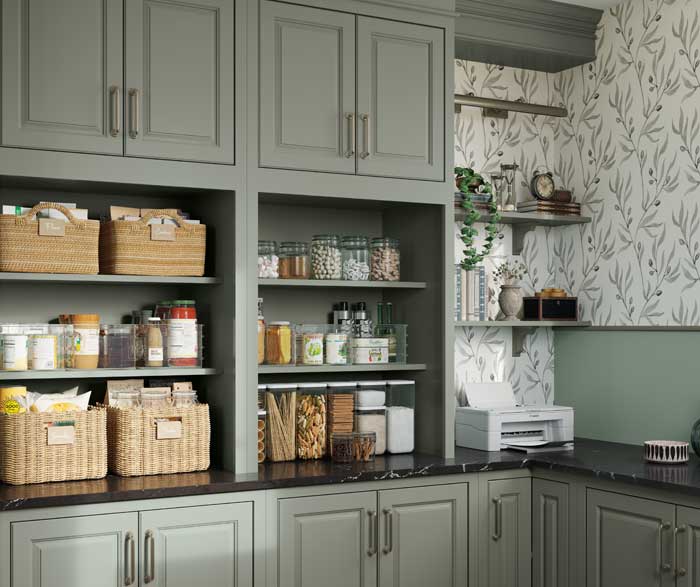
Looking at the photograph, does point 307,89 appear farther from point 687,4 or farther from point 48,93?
point 687,4

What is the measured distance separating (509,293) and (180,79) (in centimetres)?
186

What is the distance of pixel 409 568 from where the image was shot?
11.5 ft

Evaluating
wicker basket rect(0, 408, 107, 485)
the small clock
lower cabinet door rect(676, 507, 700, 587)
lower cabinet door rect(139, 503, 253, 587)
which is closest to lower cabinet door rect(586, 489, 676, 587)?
lower cabinet door rect(676, 507, 700, 587)

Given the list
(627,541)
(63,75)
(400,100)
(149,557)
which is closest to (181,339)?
(149,557)

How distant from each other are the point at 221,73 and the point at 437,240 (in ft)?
3.66

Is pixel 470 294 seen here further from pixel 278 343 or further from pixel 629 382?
pixel 278 343

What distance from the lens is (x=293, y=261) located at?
12.2 feet

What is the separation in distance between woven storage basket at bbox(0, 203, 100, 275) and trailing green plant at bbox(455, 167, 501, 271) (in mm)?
1646

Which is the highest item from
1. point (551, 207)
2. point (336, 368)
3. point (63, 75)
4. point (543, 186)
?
point (63, 75)

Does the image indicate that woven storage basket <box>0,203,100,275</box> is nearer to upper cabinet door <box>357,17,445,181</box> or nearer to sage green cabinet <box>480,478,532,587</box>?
upper cabinet door <box>357,17,445,181</box>

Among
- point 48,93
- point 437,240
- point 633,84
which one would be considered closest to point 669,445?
point 437,240

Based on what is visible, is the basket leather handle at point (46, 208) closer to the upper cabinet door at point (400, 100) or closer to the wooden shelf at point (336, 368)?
the wooden shelf at point (336, 368)

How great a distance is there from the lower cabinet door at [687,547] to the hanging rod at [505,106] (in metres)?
2.02

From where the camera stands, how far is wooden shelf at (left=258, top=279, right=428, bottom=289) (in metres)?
3.54
